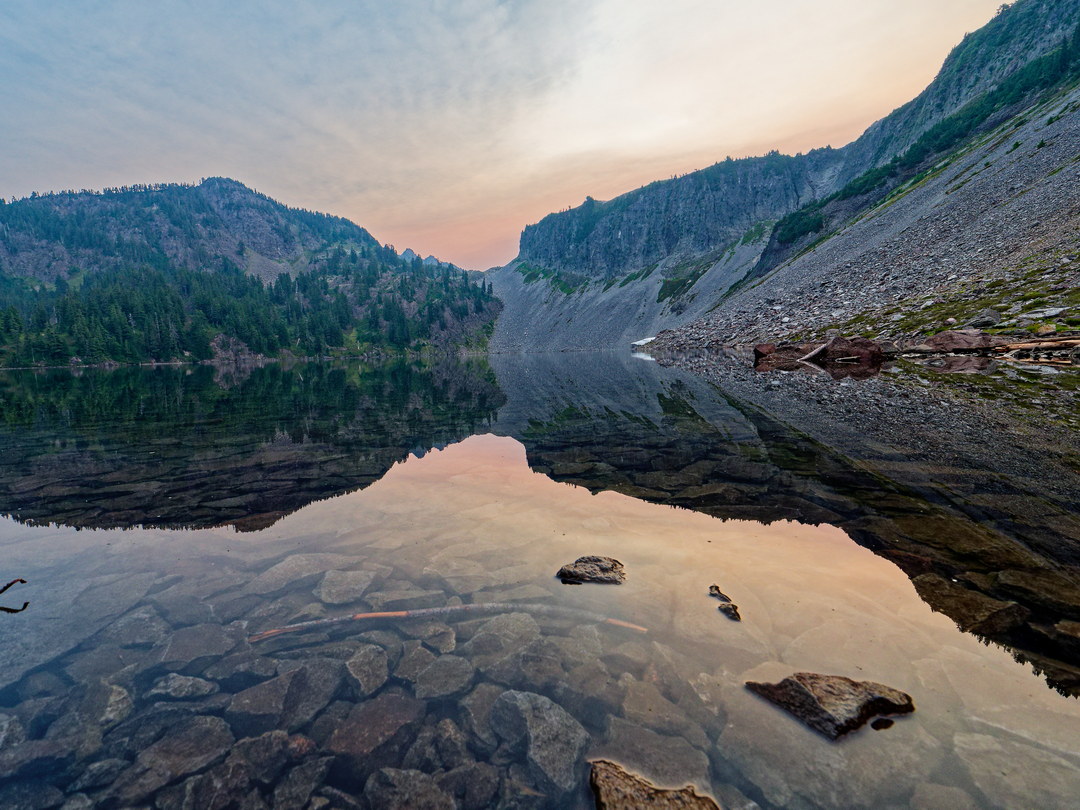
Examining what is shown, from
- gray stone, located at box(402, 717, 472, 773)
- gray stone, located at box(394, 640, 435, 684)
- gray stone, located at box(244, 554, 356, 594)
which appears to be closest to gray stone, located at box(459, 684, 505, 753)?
gray stone, located at box(402, 717, 472, 773)

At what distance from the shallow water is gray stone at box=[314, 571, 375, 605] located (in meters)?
0.05

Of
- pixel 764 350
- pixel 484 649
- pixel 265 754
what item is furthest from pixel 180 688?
pixel 764 350

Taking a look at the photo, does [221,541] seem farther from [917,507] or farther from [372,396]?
[372,396]

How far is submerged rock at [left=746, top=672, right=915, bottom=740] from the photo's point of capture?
4570 millimetres

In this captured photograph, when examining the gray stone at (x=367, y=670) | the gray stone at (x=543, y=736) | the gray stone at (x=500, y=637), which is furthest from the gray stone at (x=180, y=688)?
the gray stone at (x=543, y=736)

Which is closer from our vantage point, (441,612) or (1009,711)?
(1009,711)

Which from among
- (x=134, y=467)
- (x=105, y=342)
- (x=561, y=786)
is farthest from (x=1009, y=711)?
(x=105, y=342)

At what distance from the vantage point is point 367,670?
5.70 metres

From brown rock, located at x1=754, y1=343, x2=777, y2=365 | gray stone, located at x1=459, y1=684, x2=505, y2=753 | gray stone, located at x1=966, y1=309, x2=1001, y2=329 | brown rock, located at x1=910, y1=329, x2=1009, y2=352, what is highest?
gray stone, located at x1=459, y1=684, x2=505, y2=753

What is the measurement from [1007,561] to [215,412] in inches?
1460

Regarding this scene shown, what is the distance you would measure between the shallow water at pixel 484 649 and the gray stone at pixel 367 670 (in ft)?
0.09

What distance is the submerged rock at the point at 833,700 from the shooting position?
4.57 m

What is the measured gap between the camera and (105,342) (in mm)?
135750

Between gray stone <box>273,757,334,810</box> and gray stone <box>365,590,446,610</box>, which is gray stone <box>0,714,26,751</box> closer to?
gray stone <box>273,757,334,810</box>
